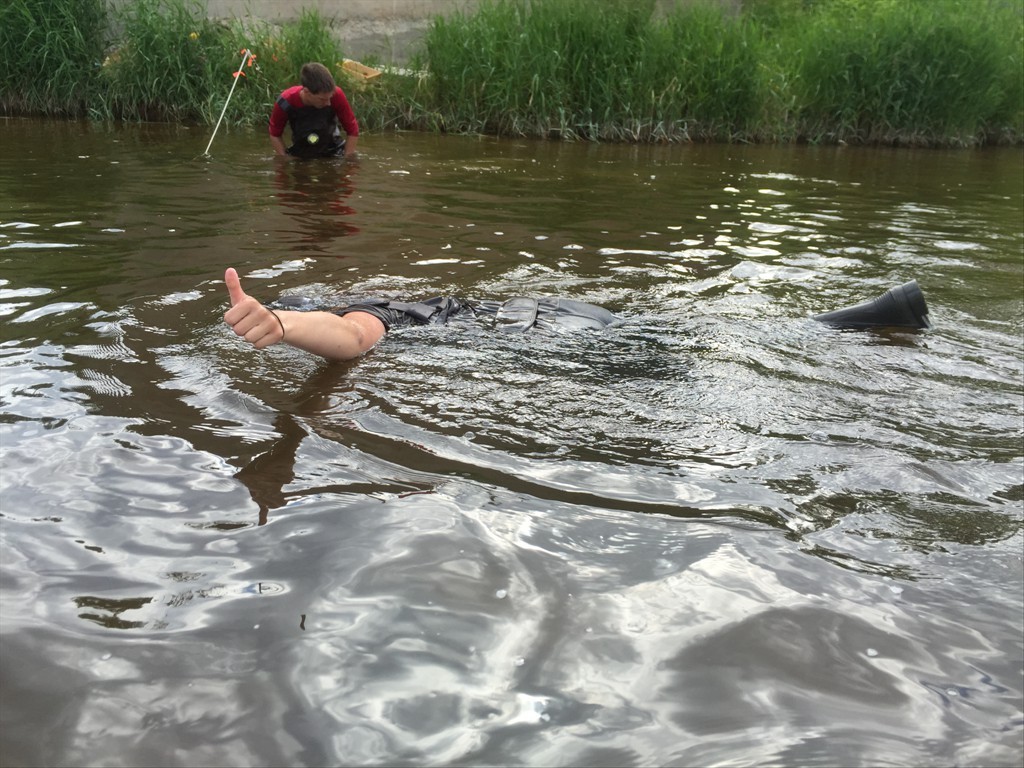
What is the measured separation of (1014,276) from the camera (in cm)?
597

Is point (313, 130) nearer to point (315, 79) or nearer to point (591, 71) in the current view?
point (315, 79)

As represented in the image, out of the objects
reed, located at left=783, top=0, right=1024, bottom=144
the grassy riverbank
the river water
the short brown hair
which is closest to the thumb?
the river water

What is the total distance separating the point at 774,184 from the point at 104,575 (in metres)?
8.74

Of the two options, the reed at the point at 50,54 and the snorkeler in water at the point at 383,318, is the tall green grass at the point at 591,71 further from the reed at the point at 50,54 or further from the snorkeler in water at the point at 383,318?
the snorkeler in water at the point at 383,318

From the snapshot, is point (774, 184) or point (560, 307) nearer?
point (560, 307)

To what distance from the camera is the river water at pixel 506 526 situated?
181cm

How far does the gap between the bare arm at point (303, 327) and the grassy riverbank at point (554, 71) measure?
29.3ft

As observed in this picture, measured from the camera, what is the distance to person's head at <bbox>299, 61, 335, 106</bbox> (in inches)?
359

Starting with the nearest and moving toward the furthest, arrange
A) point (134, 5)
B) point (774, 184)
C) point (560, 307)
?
point (560, 307) < point (774, 184) < point (134, 5)

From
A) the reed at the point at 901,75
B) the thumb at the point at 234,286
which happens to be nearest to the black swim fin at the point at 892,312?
the thumb at the point at 234,286

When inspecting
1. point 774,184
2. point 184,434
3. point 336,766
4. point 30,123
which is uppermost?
point 30,123

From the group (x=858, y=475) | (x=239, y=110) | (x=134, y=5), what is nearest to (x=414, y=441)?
(x=858, y=475)

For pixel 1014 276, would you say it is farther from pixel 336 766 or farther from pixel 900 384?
pixel 336 766

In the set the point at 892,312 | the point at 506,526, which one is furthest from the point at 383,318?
the point at 892,312
